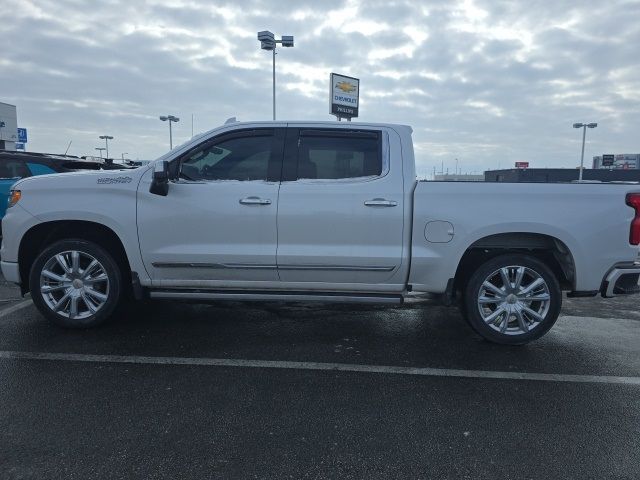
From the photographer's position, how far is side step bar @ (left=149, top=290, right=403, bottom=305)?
14.6 ft

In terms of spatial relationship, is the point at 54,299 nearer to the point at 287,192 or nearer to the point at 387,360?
the point at 287,192

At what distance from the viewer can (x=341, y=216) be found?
14.3 ft

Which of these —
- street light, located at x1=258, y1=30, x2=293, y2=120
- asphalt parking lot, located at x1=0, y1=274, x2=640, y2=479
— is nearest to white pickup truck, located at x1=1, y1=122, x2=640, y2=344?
asphalt parking lot, located at x1=0, y1=274, x2=640, y2=479

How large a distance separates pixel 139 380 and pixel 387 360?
1.98 metres

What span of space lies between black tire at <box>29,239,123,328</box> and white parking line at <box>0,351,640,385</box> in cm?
57

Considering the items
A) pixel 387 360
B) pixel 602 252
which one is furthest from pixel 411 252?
pixel 602 252

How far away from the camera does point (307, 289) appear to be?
454 cm

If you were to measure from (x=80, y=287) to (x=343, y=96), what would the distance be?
78.1 ft

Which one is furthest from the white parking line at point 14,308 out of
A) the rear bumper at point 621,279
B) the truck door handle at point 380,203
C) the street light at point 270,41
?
the street light at point 270,41

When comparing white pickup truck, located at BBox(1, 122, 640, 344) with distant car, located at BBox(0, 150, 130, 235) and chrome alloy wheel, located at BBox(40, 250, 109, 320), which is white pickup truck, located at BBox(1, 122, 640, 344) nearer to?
chrome alloy wheel, located at BBox(40, 250, 109, 320)

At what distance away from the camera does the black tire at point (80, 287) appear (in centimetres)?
457

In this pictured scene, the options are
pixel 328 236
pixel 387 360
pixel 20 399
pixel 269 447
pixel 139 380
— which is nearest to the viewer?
pixel 269 447

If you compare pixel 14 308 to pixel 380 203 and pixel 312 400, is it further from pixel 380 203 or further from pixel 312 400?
pixel 380 203

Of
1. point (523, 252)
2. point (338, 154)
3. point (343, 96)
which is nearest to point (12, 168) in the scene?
point (338, 154)
